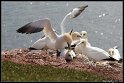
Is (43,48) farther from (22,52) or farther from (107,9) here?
(107,9)

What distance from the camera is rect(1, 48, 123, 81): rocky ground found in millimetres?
16547

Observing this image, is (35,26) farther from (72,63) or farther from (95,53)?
(95,53)

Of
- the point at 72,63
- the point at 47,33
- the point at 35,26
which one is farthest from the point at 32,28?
the point at 72,63

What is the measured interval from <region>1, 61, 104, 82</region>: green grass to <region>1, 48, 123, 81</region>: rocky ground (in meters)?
1.53

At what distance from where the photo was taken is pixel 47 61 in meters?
17.7

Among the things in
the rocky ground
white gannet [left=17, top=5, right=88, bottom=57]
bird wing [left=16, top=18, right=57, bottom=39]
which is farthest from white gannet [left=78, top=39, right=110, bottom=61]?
bird wing [left=16, top=18, right=57, bottom=39]

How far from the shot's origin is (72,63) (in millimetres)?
17641

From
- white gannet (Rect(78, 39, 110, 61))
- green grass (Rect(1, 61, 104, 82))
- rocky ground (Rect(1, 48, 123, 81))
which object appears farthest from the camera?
white gannet (Rect(78, 39, 110, 61))

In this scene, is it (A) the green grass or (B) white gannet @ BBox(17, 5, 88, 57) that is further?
(B) white gannet @ BBox(17, 5, 88, 57)

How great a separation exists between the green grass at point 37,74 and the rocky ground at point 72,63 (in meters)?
1.53

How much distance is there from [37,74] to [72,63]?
432 centimetres

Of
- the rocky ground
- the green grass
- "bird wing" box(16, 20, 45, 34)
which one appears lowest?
the rocky ground

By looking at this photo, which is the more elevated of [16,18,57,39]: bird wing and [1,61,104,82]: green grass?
[16,18,57,39]: bird wing

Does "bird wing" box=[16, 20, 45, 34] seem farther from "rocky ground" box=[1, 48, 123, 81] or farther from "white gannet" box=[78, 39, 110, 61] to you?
"white gannet" box=[78, 39, 110, 61]
